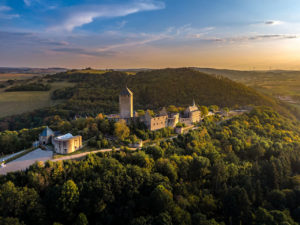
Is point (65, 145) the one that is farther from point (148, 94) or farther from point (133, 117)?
point (148, 94)

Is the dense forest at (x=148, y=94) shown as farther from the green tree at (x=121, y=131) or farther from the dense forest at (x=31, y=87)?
the green tree at (x=121, y=131)

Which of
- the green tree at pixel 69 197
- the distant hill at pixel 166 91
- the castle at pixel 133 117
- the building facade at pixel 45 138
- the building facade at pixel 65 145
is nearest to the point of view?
the green tree at pixel 69 197

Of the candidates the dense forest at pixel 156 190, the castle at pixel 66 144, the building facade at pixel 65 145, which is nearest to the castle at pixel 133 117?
the dense forest at pixel 156 190

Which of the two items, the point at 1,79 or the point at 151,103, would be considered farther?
the point at 1,79

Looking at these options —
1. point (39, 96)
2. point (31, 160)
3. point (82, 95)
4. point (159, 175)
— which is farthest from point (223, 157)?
point (39, 96)

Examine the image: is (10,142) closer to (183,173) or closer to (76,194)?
(76,194)

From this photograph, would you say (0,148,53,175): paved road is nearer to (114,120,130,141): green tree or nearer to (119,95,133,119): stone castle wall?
(114,120,130,141): green tree
